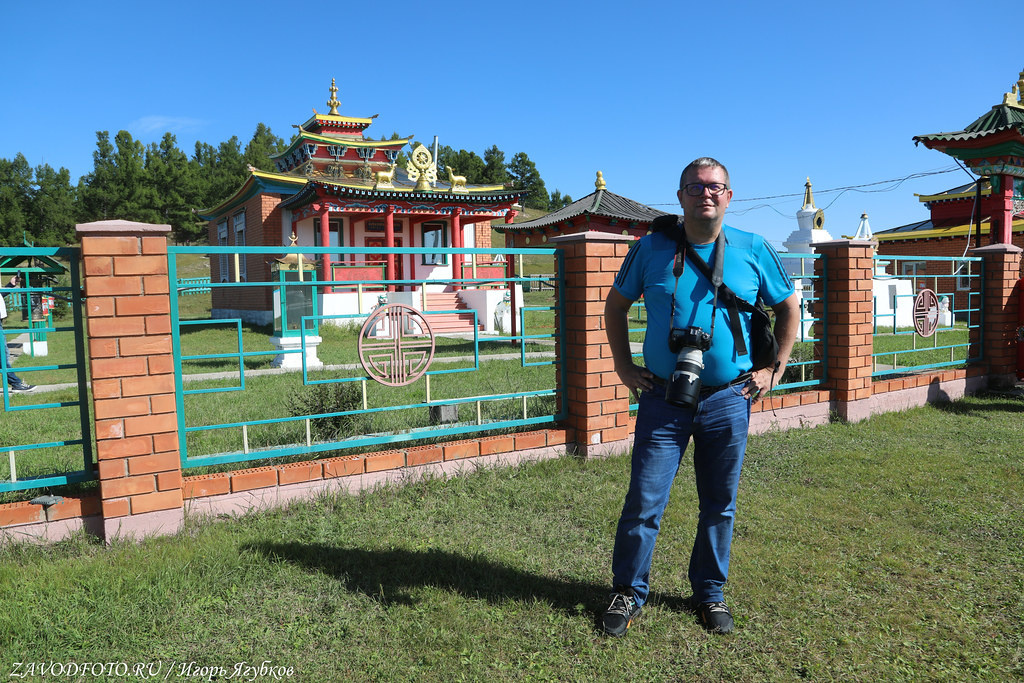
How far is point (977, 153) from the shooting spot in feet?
32.4

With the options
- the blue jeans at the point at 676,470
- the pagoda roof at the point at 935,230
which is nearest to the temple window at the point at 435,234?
the pagoda roof at the point at 935,230

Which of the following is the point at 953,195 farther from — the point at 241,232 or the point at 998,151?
the point at 241,232

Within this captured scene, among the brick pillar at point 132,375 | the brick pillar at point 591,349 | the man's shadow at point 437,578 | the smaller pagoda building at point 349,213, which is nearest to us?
the man's shadow at point 437,578

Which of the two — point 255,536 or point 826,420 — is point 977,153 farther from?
point 255,536

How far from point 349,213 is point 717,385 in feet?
72.3

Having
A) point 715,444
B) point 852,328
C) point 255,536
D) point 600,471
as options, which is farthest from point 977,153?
point 255,536

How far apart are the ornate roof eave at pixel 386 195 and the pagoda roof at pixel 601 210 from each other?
3446 mm

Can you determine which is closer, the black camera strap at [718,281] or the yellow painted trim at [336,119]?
the black camera strap at [718,281]

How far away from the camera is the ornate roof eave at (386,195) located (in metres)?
21.1

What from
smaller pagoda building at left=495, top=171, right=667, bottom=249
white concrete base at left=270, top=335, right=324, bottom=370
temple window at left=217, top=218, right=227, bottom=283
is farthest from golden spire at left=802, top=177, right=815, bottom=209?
temple window at left=217, top=218, right=227, bottom=283

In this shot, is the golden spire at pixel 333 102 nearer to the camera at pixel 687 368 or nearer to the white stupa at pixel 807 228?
the white stupa at pixel 807 228

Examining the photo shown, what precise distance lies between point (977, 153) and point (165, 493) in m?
11.4

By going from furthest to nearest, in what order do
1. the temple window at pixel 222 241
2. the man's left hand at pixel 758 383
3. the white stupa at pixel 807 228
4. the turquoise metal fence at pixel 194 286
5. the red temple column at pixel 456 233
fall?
the temple window at pixel 222 241, the red temple column at pixel 456 233, the white stupa at pixel 807 228, the turquoise metal fence at pixel 194 286, the man's left hand at pixel 758 383

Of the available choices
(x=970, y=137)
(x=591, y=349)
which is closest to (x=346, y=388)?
(x=591, y=349)
